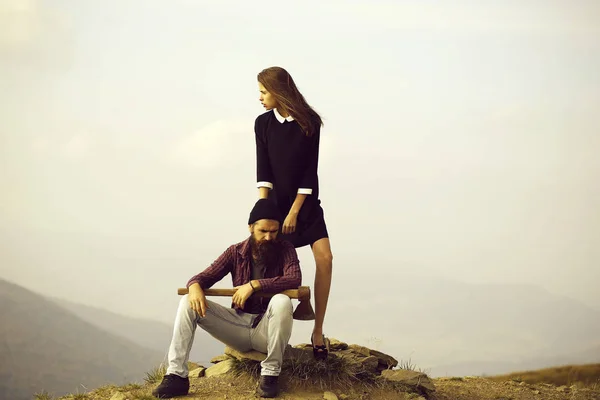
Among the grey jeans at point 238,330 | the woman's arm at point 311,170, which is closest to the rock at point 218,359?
the grey jeans at point 238,330

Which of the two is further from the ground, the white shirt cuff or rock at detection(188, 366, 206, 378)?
the white shirt cuff

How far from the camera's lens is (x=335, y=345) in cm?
852

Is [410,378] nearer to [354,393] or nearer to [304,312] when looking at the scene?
[354,393]

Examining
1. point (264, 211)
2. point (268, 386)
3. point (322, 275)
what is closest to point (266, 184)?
point (264, 211)

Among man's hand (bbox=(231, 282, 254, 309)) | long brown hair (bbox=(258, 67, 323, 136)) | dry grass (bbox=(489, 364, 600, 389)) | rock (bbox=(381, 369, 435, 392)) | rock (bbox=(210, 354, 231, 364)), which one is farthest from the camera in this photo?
dry grass (bbox=(489, 364, 600, 389))

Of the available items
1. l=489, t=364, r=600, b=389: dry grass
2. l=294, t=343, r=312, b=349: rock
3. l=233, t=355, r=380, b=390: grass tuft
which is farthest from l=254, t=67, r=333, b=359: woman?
l=489, t=364, r=600, b=389: dry grass

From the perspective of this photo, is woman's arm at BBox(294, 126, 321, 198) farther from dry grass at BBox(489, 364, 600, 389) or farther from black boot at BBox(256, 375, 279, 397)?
dry grass at BBox(489, 364, 600, 389)

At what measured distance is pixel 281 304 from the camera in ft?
21.4

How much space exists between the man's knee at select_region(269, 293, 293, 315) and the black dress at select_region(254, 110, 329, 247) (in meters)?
0.82

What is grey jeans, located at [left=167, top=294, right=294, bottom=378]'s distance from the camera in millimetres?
6555

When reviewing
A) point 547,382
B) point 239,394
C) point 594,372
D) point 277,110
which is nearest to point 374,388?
point 239,394

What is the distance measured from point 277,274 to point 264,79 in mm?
1793

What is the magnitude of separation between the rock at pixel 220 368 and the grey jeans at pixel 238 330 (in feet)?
2.42

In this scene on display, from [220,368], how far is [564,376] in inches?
204
